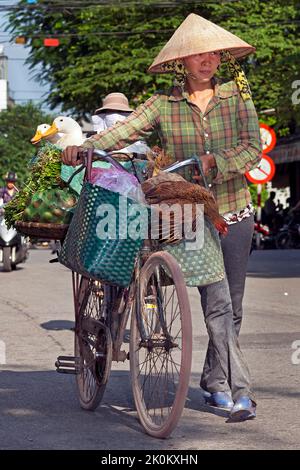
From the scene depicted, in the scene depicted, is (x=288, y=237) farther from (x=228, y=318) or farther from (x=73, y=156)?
(x=73, y=156)

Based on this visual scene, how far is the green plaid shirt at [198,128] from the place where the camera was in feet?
22.6

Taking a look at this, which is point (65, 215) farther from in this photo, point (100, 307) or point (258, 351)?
point (258, 351)

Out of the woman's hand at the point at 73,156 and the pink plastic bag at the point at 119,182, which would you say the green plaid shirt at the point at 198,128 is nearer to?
the woman's hand at the point at 73,156

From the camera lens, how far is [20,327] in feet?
39.0

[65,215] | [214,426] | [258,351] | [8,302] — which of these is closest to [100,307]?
[65,215]

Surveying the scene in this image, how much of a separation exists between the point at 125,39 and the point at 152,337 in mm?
36670

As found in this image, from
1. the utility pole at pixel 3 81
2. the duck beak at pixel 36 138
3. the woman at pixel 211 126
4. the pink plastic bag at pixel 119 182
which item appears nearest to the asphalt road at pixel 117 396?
the woman at pixel 211 126

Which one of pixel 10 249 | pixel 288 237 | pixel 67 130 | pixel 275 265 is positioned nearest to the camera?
pixel 67 130

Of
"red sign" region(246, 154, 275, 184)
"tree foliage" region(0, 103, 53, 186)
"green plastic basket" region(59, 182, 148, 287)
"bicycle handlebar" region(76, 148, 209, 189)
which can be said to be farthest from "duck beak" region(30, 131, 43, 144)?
"tree foliage" region(0, 103, 53, 186)

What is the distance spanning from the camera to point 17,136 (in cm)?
7075

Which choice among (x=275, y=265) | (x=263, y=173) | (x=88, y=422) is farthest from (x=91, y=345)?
(x=263, y=173)

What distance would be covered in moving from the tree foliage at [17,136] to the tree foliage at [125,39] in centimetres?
2185

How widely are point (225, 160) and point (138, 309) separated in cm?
89

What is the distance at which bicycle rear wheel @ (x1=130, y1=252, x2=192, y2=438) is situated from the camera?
5.98 metres
